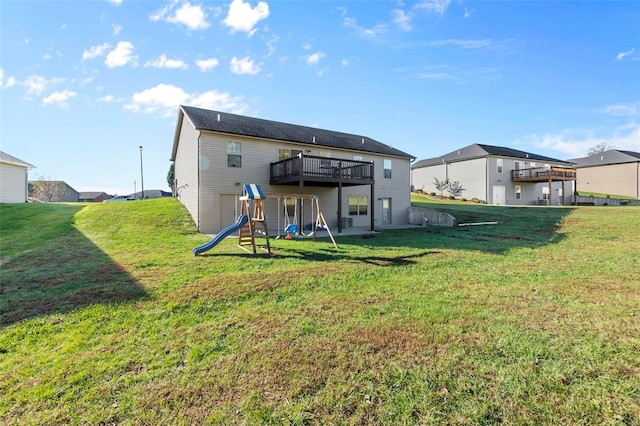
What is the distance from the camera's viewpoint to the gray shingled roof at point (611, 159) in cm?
3762

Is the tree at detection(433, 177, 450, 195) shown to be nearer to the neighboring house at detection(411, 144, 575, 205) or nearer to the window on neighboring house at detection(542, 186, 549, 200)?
the neighboring house at detection(411, 144, 575, 205)

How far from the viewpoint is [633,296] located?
5270 millimetres

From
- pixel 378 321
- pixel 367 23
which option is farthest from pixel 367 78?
pixel 378 321

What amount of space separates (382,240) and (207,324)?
954 cm

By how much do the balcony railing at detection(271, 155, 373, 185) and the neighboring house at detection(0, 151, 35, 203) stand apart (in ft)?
70.4

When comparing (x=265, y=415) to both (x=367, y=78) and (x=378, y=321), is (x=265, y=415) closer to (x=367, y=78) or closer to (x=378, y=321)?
(x=378, y=321)

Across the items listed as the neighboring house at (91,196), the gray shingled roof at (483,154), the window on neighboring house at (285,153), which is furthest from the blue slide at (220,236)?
the neighboring house at (91,196)

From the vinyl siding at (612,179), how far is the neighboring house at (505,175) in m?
8.26

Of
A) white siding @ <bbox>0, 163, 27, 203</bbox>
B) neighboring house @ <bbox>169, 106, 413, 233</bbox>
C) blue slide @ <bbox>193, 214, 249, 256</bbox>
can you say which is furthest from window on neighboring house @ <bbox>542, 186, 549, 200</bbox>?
white siding @ <bbox>0, 163, 27, 203</bbox>

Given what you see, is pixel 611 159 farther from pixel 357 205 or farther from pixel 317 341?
pixel 317 341

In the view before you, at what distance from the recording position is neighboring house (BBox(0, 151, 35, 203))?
21.8 meters

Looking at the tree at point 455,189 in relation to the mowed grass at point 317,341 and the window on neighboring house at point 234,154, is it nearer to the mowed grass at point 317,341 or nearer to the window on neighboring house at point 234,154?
the mowed grass at point 317,341

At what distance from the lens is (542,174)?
30.2 m

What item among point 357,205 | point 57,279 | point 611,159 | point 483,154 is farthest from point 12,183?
point 611,159
